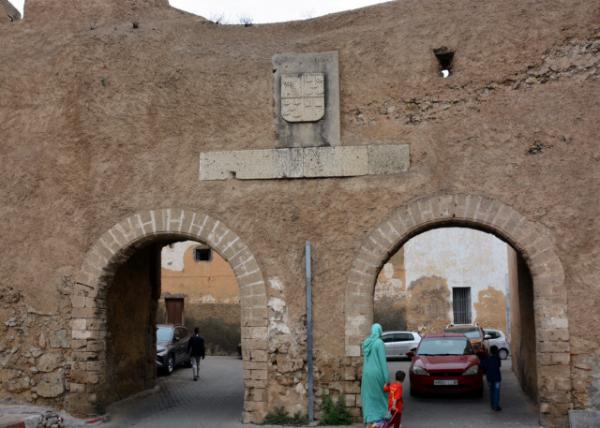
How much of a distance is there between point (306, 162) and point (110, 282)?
3.49 meters

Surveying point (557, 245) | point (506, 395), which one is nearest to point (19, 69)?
point (557, 245)

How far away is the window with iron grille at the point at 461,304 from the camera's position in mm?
24094

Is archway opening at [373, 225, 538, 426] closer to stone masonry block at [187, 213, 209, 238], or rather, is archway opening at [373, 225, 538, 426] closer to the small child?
stone masonry block at [187, 213, 209, 238]

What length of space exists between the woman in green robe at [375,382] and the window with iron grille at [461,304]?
16.6 metres

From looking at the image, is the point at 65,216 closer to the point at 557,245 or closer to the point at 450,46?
the point at 450,46

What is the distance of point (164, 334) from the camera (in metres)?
17.3

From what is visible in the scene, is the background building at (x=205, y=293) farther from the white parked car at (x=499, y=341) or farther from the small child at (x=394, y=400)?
A: the small child at (x=394, y=400)

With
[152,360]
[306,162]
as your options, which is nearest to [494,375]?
[306,162]

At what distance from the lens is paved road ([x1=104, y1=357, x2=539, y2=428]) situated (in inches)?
389

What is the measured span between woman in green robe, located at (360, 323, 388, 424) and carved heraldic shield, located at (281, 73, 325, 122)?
11.6 feet

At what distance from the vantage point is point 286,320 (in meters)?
9.74

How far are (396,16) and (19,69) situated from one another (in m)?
6.03

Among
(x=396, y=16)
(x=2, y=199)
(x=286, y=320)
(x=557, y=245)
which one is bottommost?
(x=286, y=320)

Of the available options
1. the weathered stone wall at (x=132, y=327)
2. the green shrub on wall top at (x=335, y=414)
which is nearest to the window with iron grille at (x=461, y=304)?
the weathered stone wall at (x=132, y=327)
